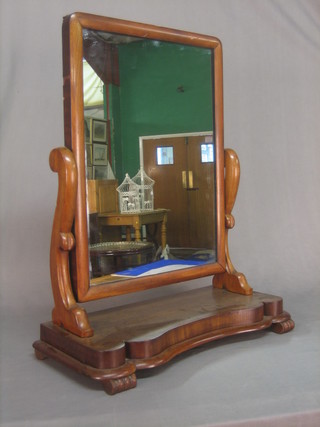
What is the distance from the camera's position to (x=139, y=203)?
5.99 ft

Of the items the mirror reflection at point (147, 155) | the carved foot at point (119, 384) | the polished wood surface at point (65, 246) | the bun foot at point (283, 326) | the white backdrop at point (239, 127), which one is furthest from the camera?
the white backdrop at point (239, 127)

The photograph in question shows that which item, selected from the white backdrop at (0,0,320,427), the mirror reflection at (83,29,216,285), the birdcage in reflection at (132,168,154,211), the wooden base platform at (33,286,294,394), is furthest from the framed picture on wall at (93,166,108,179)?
the white backdrop at (0,0,320,427)

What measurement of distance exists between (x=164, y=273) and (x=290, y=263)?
3.23 ft

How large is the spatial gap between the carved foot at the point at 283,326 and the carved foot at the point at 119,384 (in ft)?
1.94

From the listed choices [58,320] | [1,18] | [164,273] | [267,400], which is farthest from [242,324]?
[1,18]

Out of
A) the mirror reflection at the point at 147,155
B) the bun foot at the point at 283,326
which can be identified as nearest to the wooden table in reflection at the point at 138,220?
the mirror reflection at the point at 147,155

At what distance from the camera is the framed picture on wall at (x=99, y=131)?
5.51 ft

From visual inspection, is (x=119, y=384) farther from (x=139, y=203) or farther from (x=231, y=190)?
(x=231, y=190)

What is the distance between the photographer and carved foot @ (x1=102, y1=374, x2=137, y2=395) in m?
1.47

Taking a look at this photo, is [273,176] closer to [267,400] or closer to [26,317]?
[26,317]

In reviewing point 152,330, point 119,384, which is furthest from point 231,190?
point 119,384

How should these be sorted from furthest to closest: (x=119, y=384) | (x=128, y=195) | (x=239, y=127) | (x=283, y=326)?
(x=239, y=127)
(x=283, y=326)
(x=128, y=195)
(x=119, y=384)

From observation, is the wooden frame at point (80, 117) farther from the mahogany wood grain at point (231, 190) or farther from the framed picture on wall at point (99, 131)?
the mahogany wood grain at point (231, 190)

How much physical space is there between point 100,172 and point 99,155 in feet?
0.15
